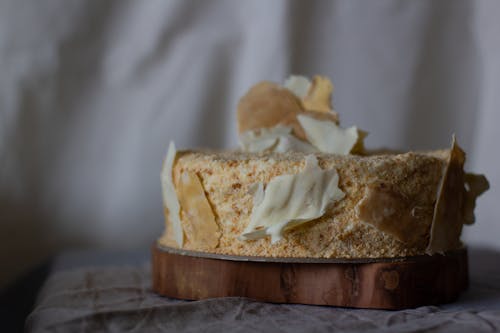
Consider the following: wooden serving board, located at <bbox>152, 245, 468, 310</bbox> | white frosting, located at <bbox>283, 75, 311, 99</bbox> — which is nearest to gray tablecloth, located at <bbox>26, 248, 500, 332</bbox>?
wooden serving board, located at <bbox>152, 245, 468, 310</bbox>

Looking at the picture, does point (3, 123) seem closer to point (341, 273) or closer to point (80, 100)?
point (80, 100)

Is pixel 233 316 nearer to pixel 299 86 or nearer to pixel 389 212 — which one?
pixel 389 212

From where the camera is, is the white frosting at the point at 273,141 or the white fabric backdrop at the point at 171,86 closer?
the white frosting at the point at 273,141

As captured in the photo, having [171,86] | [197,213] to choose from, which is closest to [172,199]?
[197,213]

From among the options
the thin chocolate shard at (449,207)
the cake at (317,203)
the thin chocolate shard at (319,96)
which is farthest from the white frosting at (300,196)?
the thin chocolate shard at (319,96)

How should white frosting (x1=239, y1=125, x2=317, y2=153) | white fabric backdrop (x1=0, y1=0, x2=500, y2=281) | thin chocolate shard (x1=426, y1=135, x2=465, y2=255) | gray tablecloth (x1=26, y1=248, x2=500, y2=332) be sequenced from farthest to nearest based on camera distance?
1. white fabric backdrop (x1=0, y1=0, x2=500, y2=281)
2. white frosting (x1=239, y1=125, x2=317, y2=153)
3. thin chocolate shard (x1=426, y1=135, x2=465, y2=255)
4. gray tablecloth (x1=26, y1=248, x2=500, y2=332)

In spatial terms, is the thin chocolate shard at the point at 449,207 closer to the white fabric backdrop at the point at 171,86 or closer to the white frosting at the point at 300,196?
the white frosting at the point at 300,196

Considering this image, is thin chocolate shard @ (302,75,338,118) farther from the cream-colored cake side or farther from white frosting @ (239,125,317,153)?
the cream-colored cake side

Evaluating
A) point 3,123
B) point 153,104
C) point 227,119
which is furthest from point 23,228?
point 227,119
